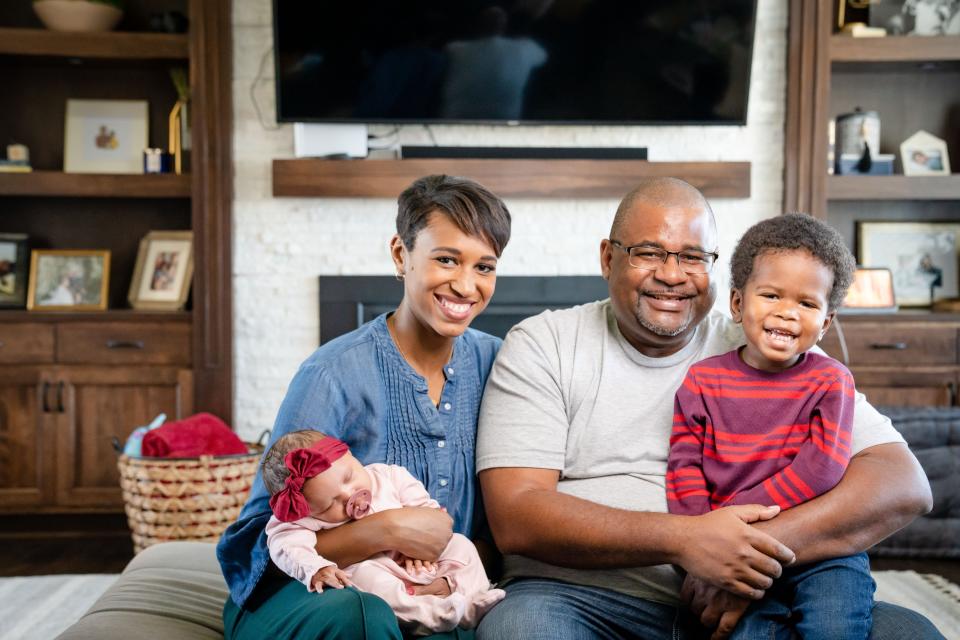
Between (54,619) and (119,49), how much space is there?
2.34 m

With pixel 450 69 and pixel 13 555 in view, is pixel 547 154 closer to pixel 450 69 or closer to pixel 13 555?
pixel 450 69

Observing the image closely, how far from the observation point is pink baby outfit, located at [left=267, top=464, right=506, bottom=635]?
A: 56.9 inches

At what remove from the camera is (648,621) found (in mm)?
1562

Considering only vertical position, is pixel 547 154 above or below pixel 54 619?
above

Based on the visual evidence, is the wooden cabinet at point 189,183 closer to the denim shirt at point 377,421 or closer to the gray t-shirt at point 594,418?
the denim shirt at point 377,421

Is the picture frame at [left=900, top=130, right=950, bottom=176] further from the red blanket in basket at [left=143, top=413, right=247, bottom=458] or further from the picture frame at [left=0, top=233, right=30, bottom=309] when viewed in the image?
A: the picture frame at [left=0, top=233, right=30, bottom=309]

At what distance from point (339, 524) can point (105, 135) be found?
3165 mm

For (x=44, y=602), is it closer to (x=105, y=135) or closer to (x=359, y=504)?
(x=359, y=504)

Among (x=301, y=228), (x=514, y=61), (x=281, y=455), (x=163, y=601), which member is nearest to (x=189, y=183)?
(x=301, y=228)

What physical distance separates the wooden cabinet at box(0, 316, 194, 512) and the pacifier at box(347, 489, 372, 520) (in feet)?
8.05

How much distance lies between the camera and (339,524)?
5.02 feet

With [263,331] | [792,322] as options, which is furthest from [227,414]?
[792,322]

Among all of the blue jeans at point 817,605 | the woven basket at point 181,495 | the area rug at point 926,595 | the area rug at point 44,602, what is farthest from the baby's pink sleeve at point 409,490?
the area rug at point 926,595

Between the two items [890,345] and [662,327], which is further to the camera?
[890,345]
